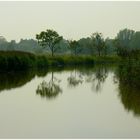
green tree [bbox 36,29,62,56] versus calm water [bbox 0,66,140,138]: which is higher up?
green tree [bbox 36,29,62,56]

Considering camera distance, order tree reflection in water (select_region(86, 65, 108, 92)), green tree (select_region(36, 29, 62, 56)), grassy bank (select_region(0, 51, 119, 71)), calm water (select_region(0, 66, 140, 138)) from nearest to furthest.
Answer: calm water (select_region(0, 66, 140, 138)) → tree reflection in water (select_region(86, 65, 108, 92)) → grassy bank (select_region(0, 51, 119, 71)) → green tree (select_region(36, 29, 62, 56))

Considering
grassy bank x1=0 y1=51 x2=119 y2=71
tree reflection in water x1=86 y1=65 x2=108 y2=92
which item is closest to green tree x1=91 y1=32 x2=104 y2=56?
grassy bank x1=0 y1=51 x2=119 y2=71

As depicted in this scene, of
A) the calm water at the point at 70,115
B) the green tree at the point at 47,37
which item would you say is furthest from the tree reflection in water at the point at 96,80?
the green tree at the point at 47,37

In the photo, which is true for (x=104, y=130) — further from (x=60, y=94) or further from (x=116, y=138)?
(x=60, y=94)

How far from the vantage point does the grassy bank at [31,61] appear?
31666mm

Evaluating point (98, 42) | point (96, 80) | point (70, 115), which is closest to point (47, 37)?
point (98, 42)

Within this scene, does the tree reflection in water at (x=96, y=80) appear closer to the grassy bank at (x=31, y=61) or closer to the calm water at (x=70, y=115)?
the calm water at (x=70, y=115)

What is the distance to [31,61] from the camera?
36.5 meters

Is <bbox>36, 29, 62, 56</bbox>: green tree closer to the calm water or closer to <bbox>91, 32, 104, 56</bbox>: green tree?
<bbox>91, 32, 104, 56</bbox>: green tree

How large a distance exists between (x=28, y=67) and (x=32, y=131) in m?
26.7

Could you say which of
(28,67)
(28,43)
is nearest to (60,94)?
(28,67)

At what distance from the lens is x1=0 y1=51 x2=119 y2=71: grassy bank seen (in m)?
31.7

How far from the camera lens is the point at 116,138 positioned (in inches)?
318

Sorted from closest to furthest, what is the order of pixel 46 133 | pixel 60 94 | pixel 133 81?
pixel 46 133
pixel 60 94
pixel 133 81
